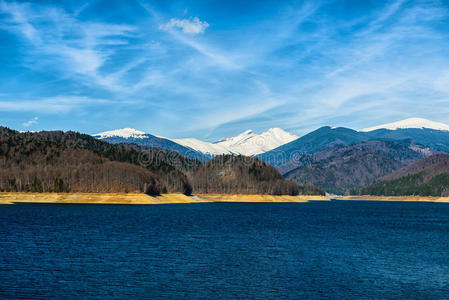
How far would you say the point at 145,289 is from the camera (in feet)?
168

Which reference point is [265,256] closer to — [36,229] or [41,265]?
[41,265]

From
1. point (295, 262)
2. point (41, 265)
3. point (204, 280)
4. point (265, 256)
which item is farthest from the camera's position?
point (265, 256)

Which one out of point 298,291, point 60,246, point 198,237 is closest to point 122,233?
point 198,237

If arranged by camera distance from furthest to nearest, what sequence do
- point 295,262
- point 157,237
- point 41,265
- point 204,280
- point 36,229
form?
point 36,229, point 157,237, point 295,262, point 41,265, point 204,280

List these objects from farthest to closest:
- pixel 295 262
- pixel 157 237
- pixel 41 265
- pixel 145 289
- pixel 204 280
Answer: pixel 157 237, pixel 295 262, pixel 41 265, pixel 204 280, pixel 145 289

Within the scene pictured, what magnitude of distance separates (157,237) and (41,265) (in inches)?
1461

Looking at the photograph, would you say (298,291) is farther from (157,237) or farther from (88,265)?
(157,237)

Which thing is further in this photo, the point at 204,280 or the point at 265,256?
the point at 265,256

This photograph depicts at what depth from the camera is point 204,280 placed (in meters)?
56.6

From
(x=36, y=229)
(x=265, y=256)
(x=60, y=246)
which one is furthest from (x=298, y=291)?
(x=36, y=229)

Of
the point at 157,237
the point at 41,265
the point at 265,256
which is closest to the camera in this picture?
the point at 41,265

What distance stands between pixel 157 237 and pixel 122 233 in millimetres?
9865

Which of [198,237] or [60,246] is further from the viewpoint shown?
[198,237]

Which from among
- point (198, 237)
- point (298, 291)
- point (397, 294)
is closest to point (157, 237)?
point (198, 237)
